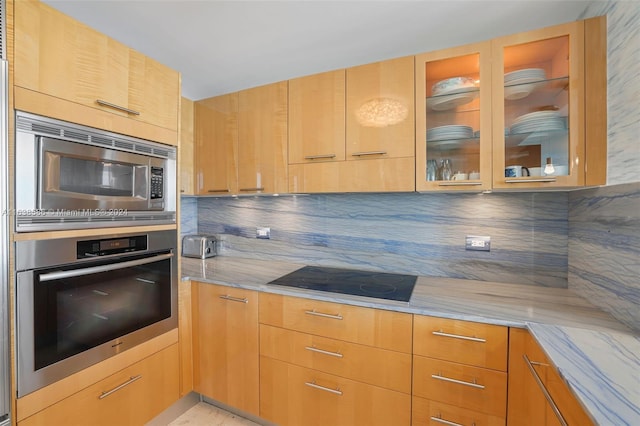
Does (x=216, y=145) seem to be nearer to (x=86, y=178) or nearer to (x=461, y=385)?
(x=86, y=178)

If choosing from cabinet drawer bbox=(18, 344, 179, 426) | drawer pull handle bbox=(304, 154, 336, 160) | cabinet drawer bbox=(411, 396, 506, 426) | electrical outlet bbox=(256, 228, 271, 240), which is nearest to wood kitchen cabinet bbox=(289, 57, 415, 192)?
drawer pull handle bbox=(304, 154, 336, 160)

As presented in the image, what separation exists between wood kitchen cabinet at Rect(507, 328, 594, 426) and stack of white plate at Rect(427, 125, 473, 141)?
94cm

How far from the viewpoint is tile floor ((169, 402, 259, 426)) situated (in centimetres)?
166

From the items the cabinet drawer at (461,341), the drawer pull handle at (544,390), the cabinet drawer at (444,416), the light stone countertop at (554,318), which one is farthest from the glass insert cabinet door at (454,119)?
the cabinet drawer at (444,416)

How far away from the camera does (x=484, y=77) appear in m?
1.34

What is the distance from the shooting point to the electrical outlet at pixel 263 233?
227cm

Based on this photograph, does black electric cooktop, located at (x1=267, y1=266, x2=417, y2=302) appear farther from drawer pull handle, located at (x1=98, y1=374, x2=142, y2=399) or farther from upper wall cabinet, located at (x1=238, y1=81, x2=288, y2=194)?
drawer pull handle, located at (x1=98, y1=374, x2=142, y2=399)

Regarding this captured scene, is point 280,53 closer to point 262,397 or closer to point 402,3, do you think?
point 402,3

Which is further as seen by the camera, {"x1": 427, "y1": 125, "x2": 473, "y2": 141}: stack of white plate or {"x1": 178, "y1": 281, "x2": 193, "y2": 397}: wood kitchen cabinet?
{"x1": 178, "y1": 281, "x2": 193, "y2": 397}: wood kitchen cabinet

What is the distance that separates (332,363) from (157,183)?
4.46 feet

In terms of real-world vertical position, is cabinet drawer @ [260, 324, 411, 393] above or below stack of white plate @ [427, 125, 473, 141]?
below

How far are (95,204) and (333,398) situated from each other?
4.87 feet

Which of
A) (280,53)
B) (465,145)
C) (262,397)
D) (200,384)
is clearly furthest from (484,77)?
(200,384)

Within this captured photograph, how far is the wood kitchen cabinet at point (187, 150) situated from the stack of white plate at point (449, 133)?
1.80 meters
